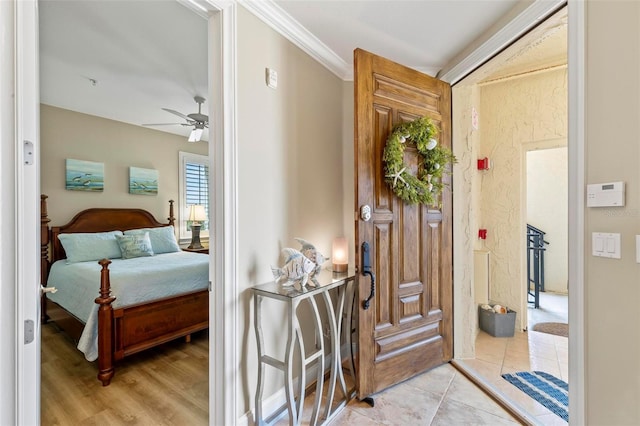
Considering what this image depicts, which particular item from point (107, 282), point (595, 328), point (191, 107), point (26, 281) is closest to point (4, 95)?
point (26, 281)

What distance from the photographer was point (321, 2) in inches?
67.8

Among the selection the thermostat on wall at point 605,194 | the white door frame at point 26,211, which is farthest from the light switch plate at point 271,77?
the thermostat on wall at point 605,194

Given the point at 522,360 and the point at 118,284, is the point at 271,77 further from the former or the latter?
the point at 522,360

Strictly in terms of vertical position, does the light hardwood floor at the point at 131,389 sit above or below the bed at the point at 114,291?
below

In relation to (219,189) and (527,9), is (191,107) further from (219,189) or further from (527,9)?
(527,9)

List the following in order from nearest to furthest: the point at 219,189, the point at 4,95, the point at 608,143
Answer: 1. the point at 4,95
2. the point at 608,143
3. the point at 219,189

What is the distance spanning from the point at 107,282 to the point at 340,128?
7.39ft

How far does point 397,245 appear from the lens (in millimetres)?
2107

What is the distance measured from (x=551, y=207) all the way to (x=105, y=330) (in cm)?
617

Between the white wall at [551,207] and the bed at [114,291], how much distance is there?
17.0ft

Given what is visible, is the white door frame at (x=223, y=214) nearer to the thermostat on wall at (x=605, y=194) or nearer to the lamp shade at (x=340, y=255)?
the lamp shade at (x=340, y=255)

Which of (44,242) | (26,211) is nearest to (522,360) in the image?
(26,211)

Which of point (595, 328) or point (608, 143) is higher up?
point (608, 143)

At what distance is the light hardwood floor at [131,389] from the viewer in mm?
1887
